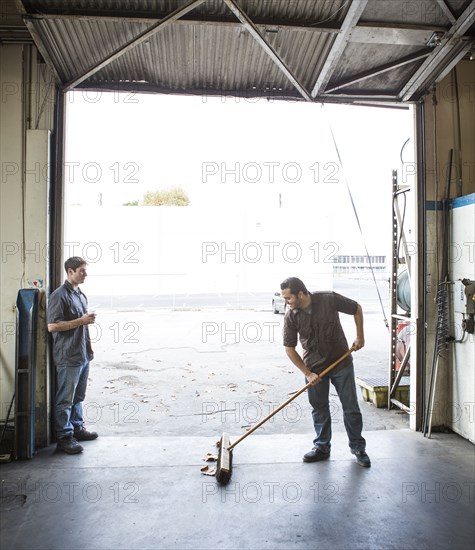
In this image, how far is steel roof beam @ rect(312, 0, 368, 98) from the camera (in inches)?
132

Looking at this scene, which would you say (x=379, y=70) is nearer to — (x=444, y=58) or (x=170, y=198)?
(x=444, y=58)

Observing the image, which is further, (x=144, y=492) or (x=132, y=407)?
(x=132, y=407)

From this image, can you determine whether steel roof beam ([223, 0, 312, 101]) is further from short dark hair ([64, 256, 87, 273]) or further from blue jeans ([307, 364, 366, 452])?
blue jeans ([307, 364, 366, 452])

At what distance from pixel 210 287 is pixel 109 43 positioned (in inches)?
594

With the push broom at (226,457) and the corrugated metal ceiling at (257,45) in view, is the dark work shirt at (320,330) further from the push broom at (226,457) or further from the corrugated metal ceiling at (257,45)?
the corrugated metal ceiling at (257,45)

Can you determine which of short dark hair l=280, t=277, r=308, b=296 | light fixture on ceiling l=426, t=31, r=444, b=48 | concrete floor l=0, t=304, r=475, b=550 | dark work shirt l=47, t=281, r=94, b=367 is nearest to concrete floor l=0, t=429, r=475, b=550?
concrete floor l=0, t=304, r=475, b=550

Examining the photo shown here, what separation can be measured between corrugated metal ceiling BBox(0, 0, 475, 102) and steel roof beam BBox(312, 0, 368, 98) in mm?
10

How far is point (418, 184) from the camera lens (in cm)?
450

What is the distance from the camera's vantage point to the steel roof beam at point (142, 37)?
3.35m

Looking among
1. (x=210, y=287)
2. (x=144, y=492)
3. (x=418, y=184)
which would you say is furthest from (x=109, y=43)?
(x=210, y=287)

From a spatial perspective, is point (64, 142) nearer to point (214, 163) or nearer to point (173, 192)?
point (214, 163)

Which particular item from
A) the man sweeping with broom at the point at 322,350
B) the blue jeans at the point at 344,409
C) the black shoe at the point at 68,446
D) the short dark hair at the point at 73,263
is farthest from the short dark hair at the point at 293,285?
the black shoe at the point at 68,446

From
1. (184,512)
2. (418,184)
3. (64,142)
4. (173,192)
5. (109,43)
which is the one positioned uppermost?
(173,192)

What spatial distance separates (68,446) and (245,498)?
1.80 meters
